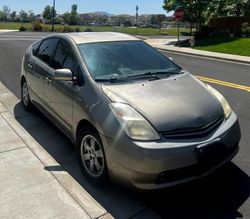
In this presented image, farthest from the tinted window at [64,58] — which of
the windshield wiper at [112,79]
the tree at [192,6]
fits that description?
the tree at [192,6]

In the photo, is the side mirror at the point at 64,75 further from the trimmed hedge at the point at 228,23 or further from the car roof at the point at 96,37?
the trimmed hedge at the point at 228,23

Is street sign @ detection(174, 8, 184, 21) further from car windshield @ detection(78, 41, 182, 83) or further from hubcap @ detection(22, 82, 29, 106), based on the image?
car windshield @ detection(78, 41, 182, 83)

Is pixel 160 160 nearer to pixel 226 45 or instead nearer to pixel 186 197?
pixel 186 197

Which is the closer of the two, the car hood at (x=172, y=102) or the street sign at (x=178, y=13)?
the car hood at (x=172, y=102)

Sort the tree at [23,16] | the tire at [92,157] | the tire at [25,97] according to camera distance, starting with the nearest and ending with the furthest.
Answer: the tire at [92,157] < the tire at [25,97] < the tree at [23,16]

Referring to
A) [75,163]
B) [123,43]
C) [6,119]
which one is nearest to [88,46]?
[123,43]

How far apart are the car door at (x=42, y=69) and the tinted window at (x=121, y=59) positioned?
92 centimetres

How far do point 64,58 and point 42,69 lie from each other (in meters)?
0.75

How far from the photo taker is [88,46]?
5254 mm

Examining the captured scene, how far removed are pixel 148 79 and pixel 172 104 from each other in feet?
2.49

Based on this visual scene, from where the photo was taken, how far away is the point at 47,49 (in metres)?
6.30

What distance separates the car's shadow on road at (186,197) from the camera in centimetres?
390

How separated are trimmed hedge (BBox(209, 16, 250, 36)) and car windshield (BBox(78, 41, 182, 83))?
81.3 feet

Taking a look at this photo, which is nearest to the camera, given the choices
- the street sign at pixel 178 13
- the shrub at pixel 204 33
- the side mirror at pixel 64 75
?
the side mirror at pixel 64 75
